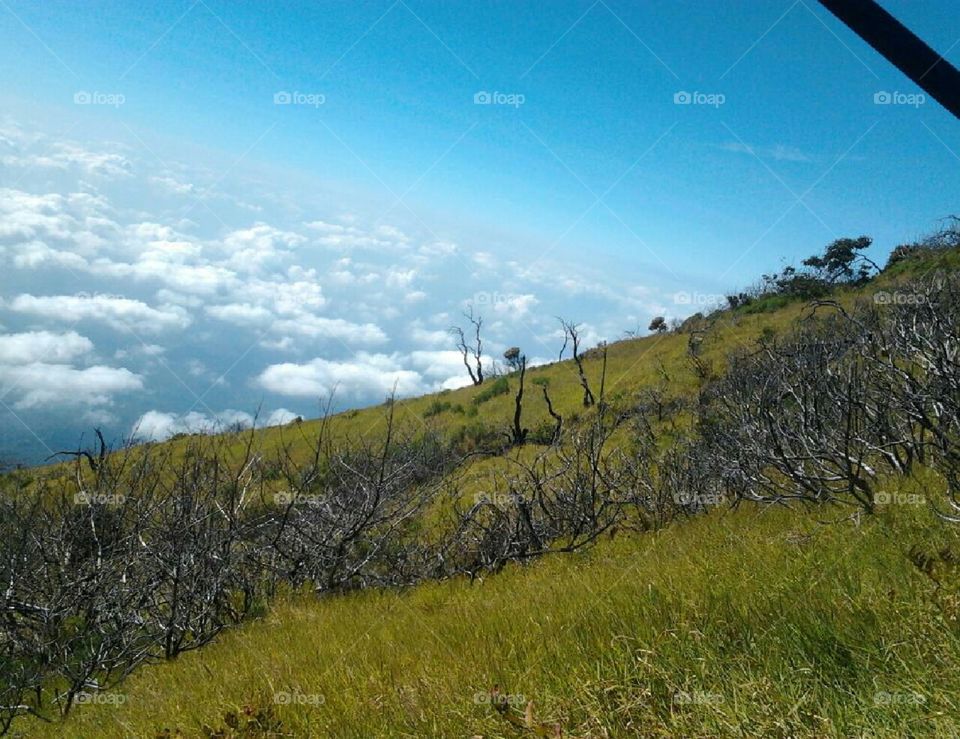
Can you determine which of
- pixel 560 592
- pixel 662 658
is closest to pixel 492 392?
pixel 560 592

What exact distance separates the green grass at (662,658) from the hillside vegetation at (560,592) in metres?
0.02

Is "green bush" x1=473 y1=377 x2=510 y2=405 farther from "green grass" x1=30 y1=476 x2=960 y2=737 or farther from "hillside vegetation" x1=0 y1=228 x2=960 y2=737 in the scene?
"green grass" x1=30 y1=476 x2=960 y2=737

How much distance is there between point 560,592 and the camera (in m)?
4.30

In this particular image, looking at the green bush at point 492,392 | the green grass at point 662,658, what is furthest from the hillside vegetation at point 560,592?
the green bush at point 492,392

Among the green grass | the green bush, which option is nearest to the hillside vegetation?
the green grass

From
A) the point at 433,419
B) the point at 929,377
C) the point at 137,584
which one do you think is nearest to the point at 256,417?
the point at 137,584

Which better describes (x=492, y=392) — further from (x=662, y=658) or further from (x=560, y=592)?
(x=662, y=658)

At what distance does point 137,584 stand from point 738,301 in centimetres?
3814

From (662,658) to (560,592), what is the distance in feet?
6.05

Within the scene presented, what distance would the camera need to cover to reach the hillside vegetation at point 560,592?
227cm

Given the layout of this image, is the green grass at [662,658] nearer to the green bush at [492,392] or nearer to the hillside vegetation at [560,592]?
the hillside vegetation at [560,592]

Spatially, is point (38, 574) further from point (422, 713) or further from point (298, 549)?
point (422, 713)

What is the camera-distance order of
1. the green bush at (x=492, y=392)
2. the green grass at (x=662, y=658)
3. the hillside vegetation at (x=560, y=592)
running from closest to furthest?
the green grass at (x=662, y=658)
the hillside vegetation at (x=560, y=592)
the green bush at (x=492, y=392)

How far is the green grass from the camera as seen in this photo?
6.64 feet
